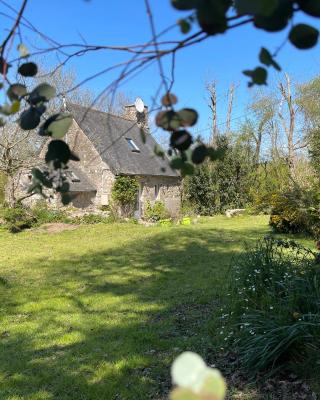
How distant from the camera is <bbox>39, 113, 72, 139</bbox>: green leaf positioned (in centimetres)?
116

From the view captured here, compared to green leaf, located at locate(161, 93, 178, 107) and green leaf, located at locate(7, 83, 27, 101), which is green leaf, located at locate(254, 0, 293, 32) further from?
green leaf, located at locate(7, 83, 27, 101)

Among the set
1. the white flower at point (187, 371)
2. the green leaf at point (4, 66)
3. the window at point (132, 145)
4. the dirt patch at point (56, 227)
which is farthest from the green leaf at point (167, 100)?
the window at point (132, 145)

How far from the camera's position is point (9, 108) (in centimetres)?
119

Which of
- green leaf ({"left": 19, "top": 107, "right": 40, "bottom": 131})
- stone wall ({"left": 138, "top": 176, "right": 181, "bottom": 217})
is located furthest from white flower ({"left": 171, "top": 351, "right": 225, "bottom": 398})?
stone wall ({"left": 138, "top": 176, "right": 181, "bottom": 217})

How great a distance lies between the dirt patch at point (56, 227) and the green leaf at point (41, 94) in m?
14.9

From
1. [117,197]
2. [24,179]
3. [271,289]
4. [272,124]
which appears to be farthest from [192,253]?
[272,124]

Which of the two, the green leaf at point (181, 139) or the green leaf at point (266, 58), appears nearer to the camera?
the green leaf at point (266, 58)

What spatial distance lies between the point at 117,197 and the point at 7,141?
17.5ft

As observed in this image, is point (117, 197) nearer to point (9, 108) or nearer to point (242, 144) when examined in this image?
point (242, 144)

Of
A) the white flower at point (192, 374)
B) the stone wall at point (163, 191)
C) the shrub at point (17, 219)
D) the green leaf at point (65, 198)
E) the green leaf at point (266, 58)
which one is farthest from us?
the stone wall at point (163, 191)

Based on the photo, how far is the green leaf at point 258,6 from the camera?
2.37ft

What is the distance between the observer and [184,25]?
0.89 meters

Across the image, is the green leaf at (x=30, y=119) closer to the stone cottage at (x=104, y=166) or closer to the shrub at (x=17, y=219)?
the shrub at (x=17, y=219)

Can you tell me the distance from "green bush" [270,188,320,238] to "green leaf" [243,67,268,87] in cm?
723
